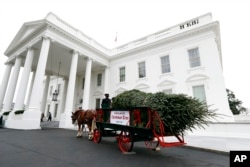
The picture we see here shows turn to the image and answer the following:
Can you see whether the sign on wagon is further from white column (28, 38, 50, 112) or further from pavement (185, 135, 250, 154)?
white column (28, 38, 50, 112)

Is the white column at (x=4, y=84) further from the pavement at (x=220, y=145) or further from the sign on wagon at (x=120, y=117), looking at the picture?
the pavement at (x=220, y=145)

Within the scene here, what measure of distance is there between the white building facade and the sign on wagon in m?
8.58

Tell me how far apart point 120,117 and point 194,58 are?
11.0m

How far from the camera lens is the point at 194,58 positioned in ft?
40.4

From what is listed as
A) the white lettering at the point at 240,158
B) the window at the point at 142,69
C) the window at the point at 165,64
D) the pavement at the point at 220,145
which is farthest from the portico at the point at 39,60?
the white lettering at the point at 240,158

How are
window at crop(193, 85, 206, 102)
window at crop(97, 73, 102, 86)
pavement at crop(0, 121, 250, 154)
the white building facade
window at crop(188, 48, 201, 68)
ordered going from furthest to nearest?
window at crop(97, 73, 102, 86) < window at crop(188, 48, 201, 68) < window at crop(193, 85, 206, 102) < the white building facade < pavement at crop(0, 121, 250, 154)

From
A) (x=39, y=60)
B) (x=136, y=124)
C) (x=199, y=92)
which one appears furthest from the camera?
(x=199, y=92)

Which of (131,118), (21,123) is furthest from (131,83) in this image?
(131,118)

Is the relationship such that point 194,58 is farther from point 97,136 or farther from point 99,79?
point 99,79

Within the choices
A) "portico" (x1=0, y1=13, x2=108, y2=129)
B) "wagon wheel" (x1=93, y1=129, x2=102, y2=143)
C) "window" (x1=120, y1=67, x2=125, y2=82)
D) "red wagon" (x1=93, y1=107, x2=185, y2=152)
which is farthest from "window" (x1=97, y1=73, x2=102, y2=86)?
"red wagon" (x1=93, y1=107, x2=185, y2=152)

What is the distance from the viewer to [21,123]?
9.67 m

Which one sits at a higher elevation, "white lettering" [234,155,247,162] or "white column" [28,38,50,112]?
"white column" [28,38,50,112]

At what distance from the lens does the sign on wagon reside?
3.88 m

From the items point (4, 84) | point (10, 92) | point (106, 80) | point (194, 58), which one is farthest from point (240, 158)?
point (4, 84)
